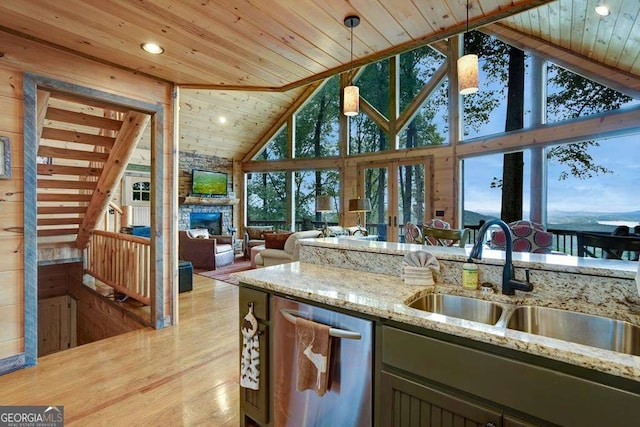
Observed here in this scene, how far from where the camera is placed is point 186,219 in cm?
799

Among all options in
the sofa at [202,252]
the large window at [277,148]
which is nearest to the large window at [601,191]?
the sofa at [202,252]

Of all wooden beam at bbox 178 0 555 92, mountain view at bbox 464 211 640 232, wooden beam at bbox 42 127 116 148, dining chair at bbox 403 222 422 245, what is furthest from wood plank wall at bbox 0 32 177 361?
mountain view at bbox 464 211 640 232

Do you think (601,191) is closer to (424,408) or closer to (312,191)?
(424,408)

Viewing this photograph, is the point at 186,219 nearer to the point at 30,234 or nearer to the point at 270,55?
the point at 30,234

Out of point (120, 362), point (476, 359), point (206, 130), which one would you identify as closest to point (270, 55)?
point (476, 359)

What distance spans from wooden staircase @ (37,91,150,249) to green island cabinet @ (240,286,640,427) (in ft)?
10.3

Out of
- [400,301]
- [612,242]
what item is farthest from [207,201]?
[612,242]

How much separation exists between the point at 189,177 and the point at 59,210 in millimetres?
4026

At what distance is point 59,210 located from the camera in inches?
162

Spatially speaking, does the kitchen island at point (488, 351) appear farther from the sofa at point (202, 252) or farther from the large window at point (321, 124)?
the large window at point (321, 124)

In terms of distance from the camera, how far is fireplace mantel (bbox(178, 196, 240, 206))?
25.6 ft

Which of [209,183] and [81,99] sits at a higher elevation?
[81,99]

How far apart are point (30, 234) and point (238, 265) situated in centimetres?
443

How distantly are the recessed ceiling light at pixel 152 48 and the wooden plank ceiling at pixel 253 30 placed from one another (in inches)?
1.8
